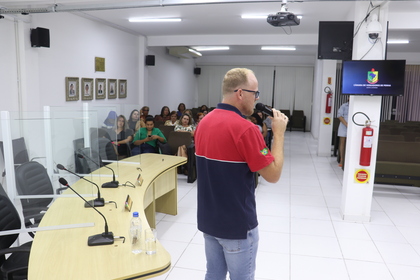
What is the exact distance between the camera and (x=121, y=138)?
4461mm

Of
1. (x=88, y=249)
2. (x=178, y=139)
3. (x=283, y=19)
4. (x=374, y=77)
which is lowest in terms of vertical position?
(x=88, y=249)

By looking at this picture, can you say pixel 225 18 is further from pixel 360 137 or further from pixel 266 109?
pixel 266 109

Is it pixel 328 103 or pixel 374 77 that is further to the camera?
pixel 328 103

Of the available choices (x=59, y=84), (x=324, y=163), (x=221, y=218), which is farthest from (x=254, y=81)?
(x=324, y=163)

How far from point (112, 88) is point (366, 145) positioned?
19.4 feet

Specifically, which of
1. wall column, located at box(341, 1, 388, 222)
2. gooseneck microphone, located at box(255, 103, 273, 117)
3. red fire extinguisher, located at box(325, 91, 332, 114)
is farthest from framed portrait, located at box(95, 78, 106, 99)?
gooseneck microphone, located at box(255, 103, 273, 117)

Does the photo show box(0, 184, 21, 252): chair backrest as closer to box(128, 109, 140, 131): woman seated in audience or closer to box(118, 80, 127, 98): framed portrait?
box(128, 109, 140, 131): woman seated in audience

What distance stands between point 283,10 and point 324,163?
15.9 feet

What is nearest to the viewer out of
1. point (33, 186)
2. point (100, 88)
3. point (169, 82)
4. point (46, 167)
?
point (33, 186)

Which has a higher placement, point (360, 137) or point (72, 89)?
point (72, 89)

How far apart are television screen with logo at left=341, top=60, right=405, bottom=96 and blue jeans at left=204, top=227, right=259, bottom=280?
3013 mm

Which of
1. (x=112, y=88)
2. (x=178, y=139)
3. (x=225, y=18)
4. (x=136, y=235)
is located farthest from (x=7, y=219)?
(x=112, y=88)

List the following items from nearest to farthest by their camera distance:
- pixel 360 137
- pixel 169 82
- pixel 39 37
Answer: pixel 360 137 → pixel 39 37 → pixel 169 82

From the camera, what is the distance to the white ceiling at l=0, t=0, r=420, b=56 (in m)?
5.38
